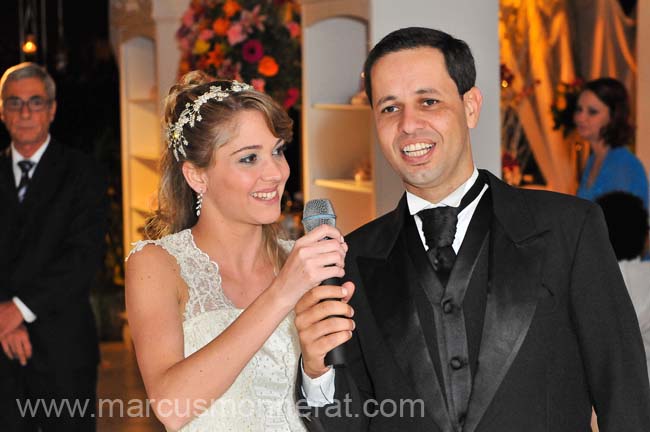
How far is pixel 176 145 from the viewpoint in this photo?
9.44ft

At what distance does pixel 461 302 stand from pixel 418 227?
21cm

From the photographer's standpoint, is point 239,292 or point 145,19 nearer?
point 239,292

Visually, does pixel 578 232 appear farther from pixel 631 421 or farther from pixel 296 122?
pixel 296 122

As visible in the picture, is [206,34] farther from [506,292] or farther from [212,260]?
[506,292]

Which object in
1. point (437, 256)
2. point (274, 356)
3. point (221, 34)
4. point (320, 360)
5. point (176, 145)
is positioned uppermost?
point (221, 34)

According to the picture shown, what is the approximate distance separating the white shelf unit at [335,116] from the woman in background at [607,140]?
3.91 ft

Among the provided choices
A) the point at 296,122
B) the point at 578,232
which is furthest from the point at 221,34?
the point at 578,232

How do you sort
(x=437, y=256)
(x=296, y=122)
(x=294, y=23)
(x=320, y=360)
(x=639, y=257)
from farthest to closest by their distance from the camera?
(x=296, y=122), (x=294, y=23), (x=639, y=257), (x=437, y=256), (x=320, y=360)

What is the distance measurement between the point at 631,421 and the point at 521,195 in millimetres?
502

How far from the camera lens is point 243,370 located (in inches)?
109

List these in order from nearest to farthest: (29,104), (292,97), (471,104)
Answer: (471,104) → (29,104) → (292,97)

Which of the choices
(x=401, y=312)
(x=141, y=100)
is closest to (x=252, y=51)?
(x=141, y=100)

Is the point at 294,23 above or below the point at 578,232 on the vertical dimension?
above

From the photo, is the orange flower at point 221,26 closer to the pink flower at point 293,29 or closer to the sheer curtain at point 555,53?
the pink flower at point 293,29
